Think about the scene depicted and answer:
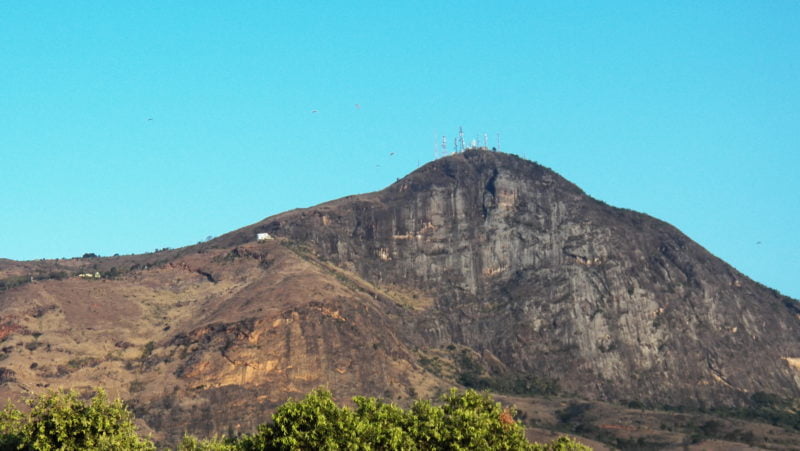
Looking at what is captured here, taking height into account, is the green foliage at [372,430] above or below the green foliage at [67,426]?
below

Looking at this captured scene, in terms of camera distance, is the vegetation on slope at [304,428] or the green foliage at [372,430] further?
the green foliage at [372,430]

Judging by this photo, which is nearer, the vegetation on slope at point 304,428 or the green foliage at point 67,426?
the green foliage at point 67,426

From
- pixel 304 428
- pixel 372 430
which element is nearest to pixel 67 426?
pixel 304 428

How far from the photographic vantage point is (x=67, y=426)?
71000 mm

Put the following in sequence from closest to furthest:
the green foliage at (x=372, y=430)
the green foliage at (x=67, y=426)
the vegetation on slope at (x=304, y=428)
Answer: the green foliage at (x=67, y=426), the vegetation on slope at (x=304, y=428), the green foliage at (x=372, y=430)

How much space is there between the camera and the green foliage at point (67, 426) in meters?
70.6

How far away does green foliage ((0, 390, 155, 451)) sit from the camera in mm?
70625

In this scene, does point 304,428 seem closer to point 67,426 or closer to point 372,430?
point 372,430

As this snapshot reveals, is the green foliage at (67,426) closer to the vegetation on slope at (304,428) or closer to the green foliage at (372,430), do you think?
the vegetation on slope at (304,428)

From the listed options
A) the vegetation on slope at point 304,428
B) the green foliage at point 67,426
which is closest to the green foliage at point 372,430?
the vegetation on slope at point 304,428

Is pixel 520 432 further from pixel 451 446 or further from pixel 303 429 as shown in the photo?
pixel 303 429

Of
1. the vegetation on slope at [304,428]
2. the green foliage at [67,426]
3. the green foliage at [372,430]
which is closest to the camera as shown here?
the green foliage at [67,426]

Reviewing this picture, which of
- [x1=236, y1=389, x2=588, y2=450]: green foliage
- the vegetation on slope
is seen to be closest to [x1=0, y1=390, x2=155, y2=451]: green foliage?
the vegetation on slope

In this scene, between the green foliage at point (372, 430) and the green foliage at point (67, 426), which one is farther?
the green foliage at point (372, 430)
